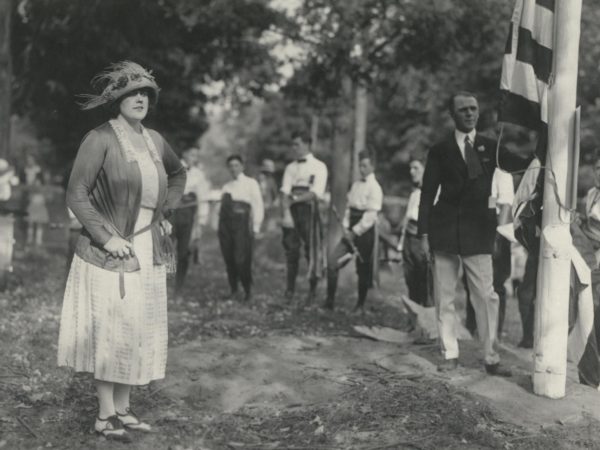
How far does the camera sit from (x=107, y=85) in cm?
480

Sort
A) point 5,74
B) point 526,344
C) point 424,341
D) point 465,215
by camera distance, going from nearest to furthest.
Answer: point 465,215
point 424,341
point 526,344
point 5,74

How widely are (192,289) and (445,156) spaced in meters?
6.66

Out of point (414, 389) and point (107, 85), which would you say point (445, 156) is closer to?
point (414, 389)

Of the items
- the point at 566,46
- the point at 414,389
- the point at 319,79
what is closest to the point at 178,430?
the point at 414,389

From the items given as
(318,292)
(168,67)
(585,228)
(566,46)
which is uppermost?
(168,67)

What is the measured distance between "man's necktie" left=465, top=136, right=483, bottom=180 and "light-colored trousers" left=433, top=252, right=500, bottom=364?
2.34 ft

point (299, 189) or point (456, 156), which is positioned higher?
point (456, 156)

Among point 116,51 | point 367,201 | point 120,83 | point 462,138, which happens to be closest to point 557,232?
point 462,138

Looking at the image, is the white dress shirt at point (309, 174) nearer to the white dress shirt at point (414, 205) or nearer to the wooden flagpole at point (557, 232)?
the white dress shirt at point (414, 205)

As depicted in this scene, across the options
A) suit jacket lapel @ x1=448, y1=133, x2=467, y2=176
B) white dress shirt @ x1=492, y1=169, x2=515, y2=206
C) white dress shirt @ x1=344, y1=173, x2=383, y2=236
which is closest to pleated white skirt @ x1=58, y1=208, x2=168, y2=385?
suit jacket lapel @ x1=448, y1=133, x2=467, y2=176

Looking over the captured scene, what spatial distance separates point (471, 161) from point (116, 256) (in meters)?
3.17

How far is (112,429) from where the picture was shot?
4.76m

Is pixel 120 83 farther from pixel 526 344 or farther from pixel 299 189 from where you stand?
pixel 299 189

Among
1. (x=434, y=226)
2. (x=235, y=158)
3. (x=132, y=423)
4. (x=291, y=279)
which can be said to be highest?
(x=235, y=158)
